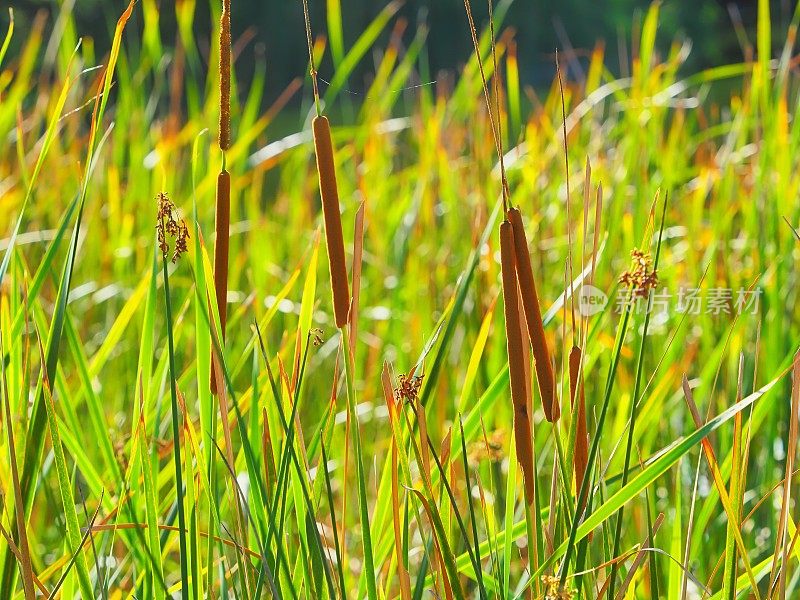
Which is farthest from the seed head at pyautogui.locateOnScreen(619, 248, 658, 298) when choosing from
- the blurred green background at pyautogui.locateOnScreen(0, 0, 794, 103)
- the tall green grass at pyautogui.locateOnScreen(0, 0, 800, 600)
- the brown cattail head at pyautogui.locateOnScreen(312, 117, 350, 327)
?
the blurred green background at pyautogui.locateOnScreen(0, 0, 794, 103)

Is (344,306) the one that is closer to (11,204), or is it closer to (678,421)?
(678,421)

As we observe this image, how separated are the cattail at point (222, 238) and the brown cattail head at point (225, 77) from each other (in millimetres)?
13

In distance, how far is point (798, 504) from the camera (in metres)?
0.79

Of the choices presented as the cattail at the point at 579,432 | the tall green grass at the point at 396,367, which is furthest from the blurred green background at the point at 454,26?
the cattail at the point at 579,432

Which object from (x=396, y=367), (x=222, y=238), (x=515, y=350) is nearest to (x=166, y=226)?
(x=222, y=238)

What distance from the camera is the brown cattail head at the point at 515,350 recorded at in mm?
308

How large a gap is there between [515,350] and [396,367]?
694mm

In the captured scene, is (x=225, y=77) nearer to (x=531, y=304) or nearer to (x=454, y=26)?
(x=531, y=304)

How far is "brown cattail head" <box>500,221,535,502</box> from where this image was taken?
0.31m

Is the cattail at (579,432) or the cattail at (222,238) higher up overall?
the cattail at (222,238)

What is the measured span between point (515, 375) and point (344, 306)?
62 mm

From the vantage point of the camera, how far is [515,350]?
12.4 inches

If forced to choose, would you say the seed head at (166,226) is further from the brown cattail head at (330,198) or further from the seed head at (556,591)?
the seed head at (556,591)

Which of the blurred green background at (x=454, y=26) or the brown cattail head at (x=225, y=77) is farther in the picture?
the blurred green background at (x=454, y=26)
